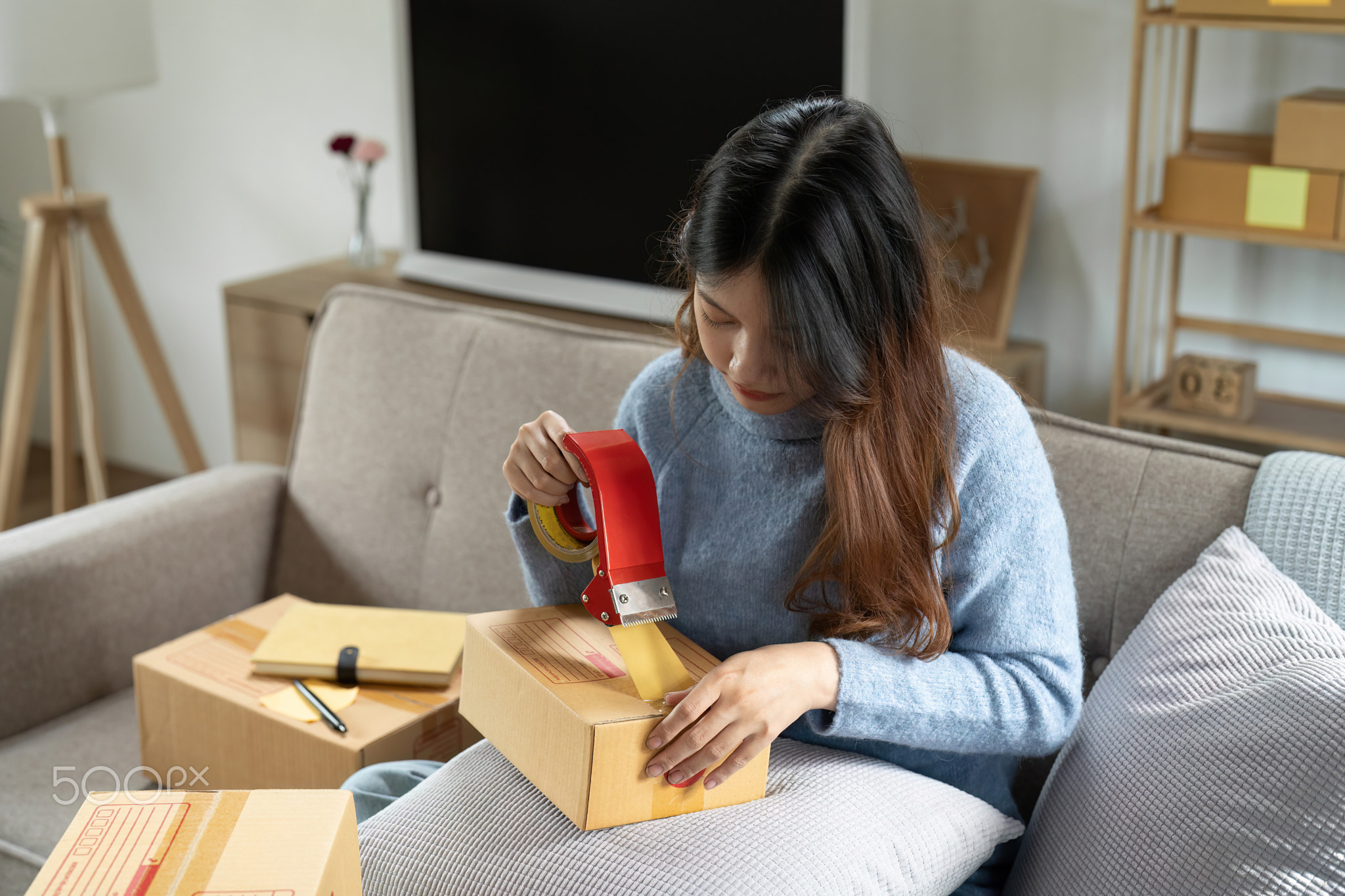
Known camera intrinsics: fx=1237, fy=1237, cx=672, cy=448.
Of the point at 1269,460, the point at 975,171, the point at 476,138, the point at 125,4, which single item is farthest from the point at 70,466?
the point at 1269,460

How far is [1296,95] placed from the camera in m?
1.90

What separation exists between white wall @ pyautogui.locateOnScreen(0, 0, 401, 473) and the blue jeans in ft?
6.40

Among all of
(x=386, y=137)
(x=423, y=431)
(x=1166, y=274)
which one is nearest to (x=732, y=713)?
(x=423, y=431)

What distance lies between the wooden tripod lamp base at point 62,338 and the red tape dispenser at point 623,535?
1.96 m

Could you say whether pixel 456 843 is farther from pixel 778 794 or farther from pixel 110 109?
pixel 110 109

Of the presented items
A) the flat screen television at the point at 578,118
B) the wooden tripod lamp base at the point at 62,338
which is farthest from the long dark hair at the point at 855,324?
the wooden tripod lamp base at the point at 62,338

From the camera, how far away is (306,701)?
4.48ft

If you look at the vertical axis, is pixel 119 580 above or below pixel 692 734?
below

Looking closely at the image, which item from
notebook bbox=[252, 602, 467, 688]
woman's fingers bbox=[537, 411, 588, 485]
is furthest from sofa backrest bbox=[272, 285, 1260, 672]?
woman's fingers bbox=[537, 411, 588, 485]

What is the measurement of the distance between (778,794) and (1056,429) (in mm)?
548

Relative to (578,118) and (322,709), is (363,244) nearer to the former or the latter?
(578,118)

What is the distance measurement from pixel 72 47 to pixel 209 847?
2041mm

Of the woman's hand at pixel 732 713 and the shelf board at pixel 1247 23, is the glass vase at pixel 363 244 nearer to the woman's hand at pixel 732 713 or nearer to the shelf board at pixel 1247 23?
the shelf board at pixel 1247 23

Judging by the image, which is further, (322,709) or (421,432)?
(421,432)
